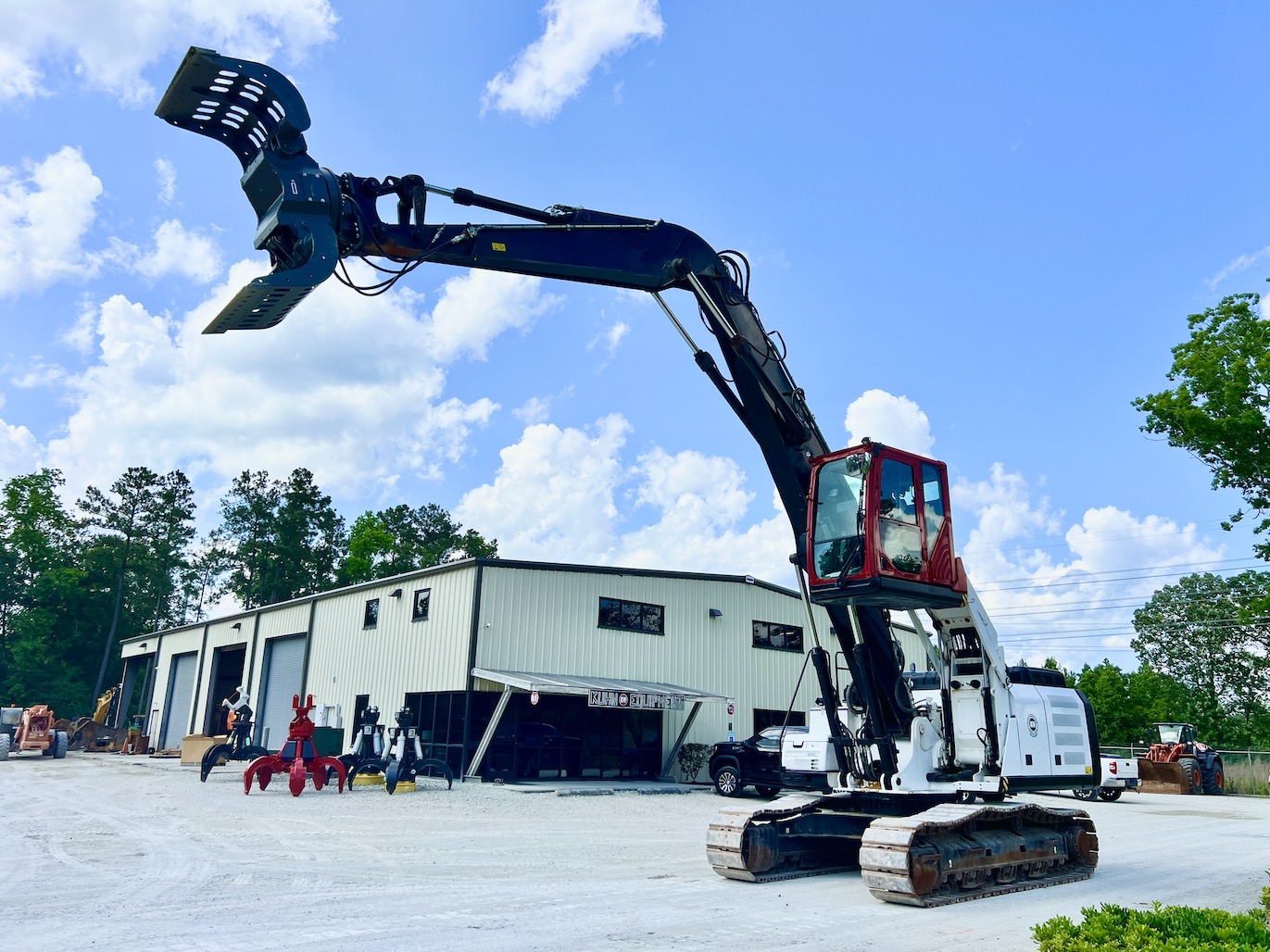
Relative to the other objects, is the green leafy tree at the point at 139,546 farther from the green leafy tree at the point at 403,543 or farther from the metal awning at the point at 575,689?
the metal awning at the point at 575,689

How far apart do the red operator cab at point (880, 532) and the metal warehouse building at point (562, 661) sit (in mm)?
14214

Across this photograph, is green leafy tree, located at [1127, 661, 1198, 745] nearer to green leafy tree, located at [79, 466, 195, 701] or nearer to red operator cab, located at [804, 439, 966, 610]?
red operator cab, located at [804, 439, 966, 610]

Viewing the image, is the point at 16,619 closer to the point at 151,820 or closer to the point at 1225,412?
the point at 151,820

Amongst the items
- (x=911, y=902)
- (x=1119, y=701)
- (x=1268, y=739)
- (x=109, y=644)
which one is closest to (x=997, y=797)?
(x=911, y=902)

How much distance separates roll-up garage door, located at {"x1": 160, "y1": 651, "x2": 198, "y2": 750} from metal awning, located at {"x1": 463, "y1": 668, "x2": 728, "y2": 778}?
24803mm

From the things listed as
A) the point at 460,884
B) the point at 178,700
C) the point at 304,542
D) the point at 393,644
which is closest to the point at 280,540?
the point at 304,542

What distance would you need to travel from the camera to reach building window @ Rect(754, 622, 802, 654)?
29.8m

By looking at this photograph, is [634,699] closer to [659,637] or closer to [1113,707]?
[659,637]

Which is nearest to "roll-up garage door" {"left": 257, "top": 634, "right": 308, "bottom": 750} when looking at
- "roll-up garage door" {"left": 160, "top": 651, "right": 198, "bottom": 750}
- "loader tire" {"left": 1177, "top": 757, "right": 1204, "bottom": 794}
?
"roll-up garage door" {"left": 160, "top": 651, "right": 198, "bottom": 750}

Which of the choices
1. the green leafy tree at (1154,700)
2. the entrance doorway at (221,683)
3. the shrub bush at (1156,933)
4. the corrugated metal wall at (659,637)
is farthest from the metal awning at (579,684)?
the green leafy tree at (1154,700)

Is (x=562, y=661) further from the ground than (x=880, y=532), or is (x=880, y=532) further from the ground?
(x=562, y=661)

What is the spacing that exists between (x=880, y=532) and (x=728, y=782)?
15.8 meters

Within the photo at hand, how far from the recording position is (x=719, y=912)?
7.87m

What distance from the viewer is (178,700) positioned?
45.1 m
